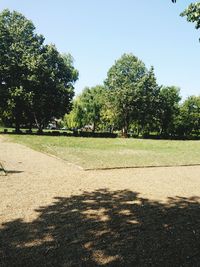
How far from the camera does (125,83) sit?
53.8 meters

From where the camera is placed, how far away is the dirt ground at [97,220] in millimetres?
4918

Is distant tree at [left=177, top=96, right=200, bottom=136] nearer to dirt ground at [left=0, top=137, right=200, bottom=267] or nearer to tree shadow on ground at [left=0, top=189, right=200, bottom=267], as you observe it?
dirt ground at [left=0, top=137, right=200, bottom=267]

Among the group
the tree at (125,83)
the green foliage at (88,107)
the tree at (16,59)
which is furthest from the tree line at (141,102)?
the tree at (16,59)

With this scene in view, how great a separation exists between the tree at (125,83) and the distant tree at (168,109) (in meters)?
8.51

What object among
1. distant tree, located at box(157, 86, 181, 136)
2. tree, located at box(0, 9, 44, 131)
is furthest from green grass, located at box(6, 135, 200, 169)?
distant tree, located at box(157, 86, 181, 136)

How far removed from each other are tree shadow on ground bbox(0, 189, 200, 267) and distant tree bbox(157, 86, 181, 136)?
2121 inches

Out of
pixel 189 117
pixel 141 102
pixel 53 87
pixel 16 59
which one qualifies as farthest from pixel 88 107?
pixel 16 59

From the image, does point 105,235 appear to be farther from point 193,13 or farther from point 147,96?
→ point 147,96

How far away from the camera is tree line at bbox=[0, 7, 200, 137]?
131 ft

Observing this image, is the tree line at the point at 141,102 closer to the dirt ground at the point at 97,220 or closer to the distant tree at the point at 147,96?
the distant tree at the point at 147,96

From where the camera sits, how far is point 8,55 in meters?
40.6

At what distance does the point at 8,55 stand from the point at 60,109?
37.1 ft

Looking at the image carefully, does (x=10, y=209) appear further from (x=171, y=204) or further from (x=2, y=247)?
(x=171, y=204)

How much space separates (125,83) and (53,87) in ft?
55.3
